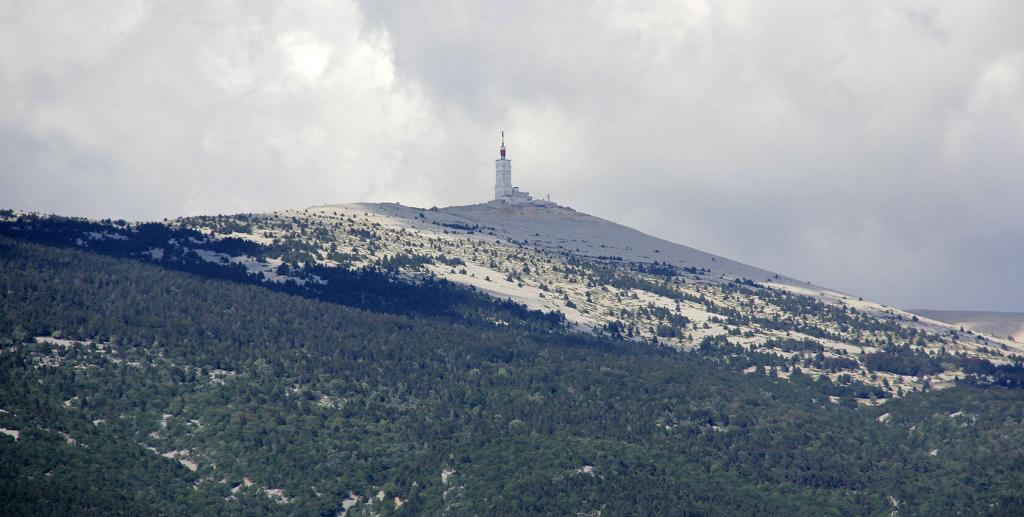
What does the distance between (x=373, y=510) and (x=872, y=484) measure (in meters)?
56.0

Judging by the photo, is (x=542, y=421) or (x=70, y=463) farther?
(x=542, y=421)

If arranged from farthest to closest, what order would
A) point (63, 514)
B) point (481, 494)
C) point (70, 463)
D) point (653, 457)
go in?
point (653, 457) < point (481, 494) < point (70, 463) < point (63, 514)

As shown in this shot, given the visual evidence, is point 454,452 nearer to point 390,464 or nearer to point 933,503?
point 390,464

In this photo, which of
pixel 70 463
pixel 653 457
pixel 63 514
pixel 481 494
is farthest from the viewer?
pixel 653 457

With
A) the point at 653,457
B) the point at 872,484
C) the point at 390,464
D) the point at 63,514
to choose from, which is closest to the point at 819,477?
the point at 872,484

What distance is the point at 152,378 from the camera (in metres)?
196

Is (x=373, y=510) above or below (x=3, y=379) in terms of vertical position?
below

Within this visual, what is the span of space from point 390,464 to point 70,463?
35.8 m

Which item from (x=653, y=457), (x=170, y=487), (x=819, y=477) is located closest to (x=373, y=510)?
(x=170, y=487)

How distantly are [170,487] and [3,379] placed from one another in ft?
79.9

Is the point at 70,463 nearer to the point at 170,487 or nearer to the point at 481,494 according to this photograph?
the point at 170,487

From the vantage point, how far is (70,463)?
16725 cm

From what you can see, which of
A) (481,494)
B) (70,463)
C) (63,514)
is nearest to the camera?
(63,514)

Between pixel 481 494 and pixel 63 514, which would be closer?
pixel 63 514
